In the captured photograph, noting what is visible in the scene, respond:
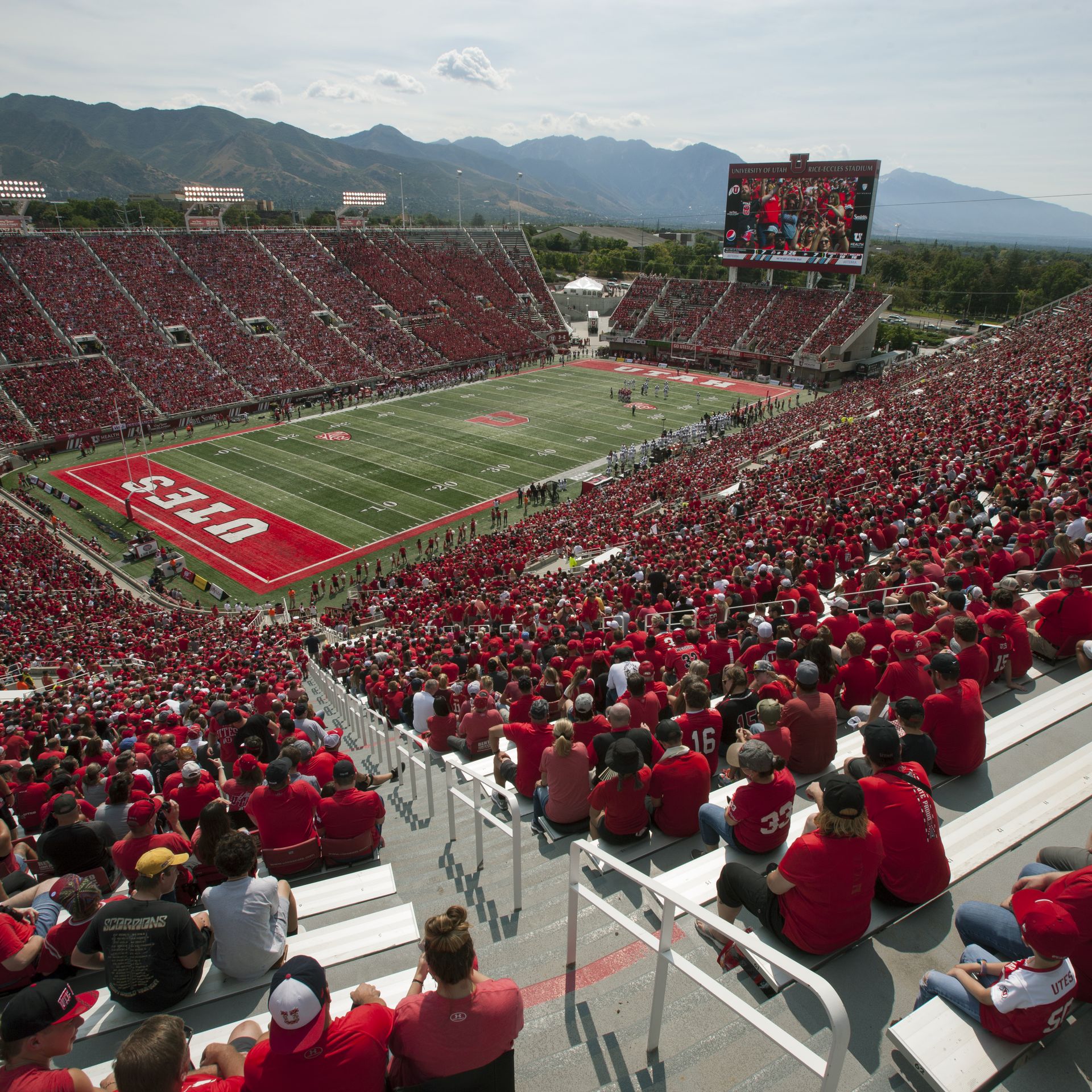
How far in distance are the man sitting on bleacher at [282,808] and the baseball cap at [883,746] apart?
13.5 feet

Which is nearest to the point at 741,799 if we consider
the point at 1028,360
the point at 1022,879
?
the point at 1022,879

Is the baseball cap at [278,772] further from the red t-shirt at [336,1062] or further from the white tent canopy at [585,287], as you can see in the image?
the white tent canopy at [585,287]

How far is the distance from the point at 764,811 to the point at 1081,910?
156 cm

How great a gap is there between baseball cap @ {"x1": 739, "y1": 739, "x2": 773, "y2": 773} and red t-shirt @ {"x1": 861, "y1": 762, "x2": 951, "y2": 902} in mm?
508

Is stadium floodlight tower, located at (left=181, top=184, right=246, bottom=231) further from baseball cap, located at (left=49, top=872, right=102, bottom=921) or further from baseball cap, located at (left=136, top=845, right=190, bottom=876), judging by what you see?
baseball cap, located at (left=136, top=845, right=190, bottom=876)

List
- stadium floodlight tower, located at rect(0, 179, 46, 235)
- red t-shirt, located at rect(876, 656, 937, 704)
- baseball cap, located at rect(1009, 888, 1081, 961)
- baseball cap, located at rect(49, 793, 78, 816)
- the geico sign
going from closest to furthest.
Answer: baseball cap, located at rect(1009, 888, 1081, 961) < baseball cap, located at rect(49, 793, 78, 816) < red t-shirt, located at rect(876, 656, 937, 704) < the geico sign < stadium floodlight tower, located at rect(0, 179, 46, 235)

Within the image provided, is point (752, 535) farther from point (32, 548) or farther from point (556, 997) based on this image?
point (32, 548)

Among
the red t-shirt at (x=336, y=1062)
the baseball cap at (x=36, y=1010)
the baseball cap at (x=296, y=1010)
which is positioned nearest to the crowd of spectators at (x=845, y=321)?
the red t-shirt at (x=336, y=1062)

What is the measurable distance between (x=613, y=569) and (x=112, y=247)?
51.0 meters

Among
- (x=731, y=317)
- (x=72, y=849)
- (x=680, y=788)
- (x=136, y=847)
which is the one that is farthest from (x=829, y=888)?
(x=731, y=317)

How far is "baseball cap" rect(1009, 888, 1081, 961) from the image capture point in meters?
3.12

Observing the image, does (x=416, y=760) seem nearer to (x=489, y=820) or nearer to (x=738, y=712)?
(x=489, y=820)

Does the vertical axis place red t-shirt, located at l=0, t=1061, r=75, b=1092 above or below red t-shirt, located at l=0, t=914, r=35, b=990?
above

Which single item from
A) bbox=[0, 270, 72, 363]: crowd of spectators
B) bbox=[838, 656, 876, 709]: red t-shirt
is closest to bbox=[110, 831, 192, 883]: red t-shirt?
bbox=[838, 656, 876, 709]: red t-shirt
